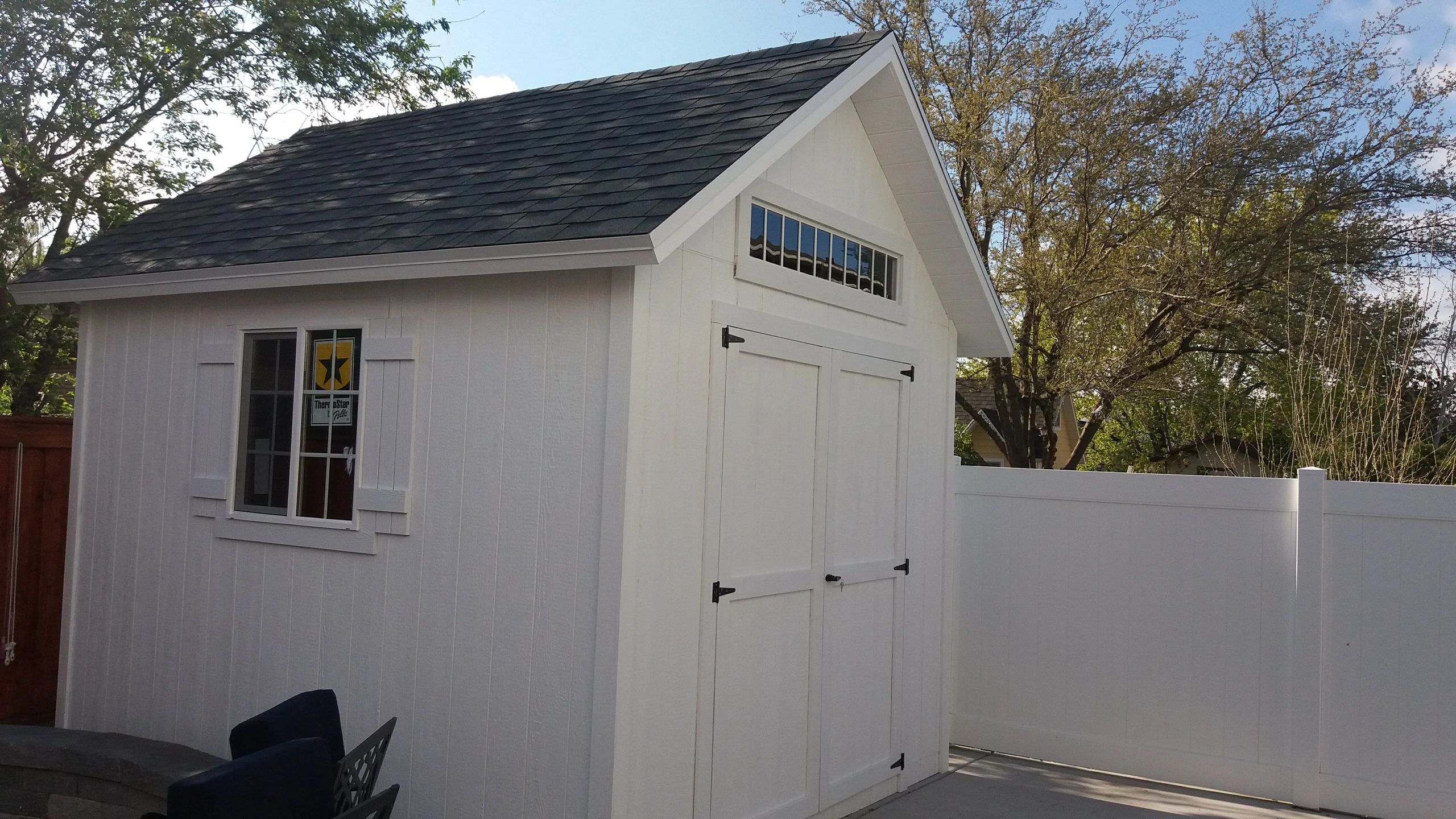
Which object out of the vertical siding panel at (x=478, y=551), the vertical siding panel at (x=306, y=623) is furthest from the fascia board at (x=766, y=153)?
the vertical siding panel at (x=306, y=623)

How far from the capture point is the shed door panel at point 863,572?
5.61 meters

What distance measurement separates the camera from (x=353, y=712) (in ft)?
16.4

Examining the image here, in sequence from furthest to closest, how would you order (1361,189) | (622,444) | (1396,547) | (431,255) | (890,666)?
(1361,189)
(890,666)
(1396,547)
(431,255)
(622,444)

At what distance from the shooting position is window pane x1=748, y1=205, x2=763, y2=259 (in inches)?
200

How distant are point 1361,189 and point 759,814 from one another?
13.1 meters

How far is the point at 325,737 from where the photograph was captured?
404 centimetres

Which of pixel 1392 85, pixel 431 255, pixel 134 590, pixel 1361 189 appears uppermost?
pixel 1392 85

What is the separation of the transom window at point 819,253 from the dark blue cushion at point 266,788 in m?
2.87

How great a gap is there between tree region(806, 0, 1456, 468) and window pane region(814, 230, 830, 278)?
9.23 m

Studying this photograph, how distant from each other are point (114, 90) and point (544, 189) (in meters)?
8.92

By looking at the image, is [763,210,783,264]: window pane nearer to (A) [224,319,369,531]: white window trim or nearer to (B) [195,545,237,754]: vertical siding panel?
(A) [224,319,369,531]: white window trim

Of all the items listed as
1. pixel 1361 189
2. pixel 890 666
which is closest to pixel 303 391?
pixel 890 666

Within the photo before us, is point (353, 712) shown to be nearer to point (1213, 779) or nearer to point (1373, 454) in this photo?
point (1213, 779)

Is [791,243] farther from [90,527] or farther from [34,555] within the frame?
[34,555]
